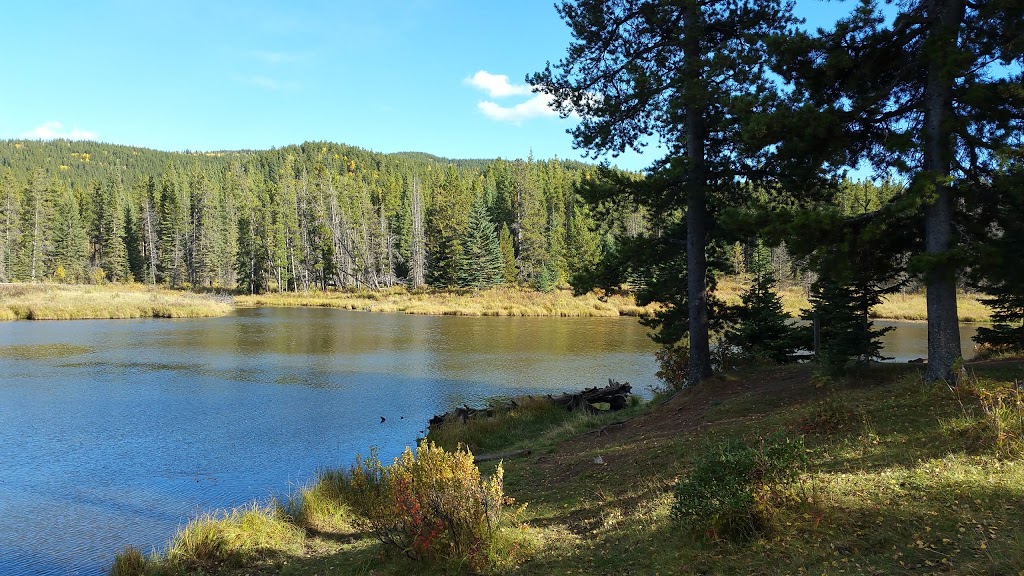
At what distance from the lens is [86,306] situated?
4641 cm

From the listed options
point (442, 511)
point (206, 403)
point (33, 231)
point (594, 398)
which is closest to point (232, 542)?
point (442, 511)

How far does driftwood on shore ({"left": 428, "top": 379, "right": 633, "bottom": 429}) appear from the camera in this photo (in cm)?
1496

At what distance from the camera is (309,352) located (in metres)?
29.9

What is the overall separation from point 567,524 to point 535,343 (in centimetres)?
2608

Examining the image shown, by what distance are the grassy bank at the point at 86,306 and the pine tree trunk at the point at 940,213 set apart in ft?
169

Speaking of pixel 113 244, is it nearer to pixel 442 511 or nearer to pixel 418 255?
pixel 418 255

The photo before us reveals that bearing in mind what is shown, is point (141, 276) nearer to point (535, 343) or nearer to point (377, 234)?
point (377, 234)

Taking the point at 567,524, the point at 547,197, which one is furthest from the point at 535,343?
the point at 547,197

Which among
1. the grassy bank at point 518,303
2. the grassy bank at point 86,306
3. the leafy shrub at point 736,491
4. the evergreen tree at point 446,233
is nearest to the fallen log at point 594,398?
the leafy shrub at point 736,491

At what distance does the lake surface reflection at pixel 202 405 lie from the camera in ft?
32.5

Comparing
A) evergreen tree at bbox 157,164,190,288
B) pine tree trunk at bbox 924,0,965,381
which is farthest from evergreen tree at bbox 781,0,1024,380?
evergreen tree at bbox 157,164,190,288

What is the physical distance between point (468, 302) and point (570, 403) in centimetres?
4302

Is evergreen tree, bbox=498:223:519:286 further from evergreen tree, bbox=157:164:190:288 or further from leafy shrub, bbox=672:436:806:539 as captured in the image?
leafy shrub, bbox=672:436:806:539

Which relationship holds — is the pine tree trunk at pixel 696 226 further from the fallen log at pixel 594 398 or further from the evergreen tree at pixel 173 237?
the evergreen tree at pixel 173 237
